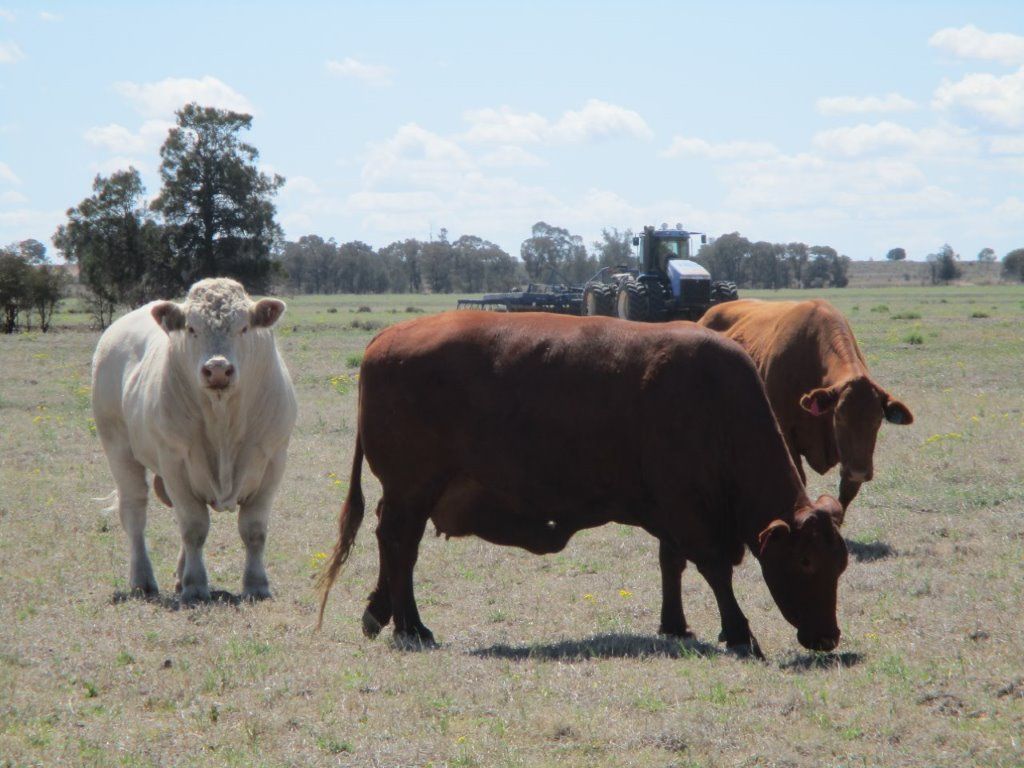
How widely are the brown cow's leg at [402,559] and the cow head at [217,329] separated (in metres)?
1.45

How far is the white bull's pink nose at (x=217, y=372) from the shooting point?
714cm

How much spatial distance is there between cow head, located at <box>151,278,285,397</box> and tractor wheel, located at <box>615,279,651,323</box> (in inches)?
713

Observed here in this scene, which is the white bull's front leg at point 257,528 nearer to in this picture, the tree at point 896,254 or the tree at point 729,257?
the tree at point 729,257

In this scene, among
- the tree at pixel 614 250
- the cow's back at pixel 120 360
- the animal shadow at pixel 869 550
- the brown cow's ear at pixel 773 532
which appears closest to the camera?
the brown cow's ear at pixel 773 532

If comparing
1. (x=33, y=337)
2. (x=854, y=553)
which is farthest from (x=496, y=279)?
(x=854, y=553)

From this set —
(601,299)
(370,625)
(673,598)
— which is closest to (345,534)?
(370,625)

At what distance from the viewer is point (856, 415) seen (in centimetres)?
853

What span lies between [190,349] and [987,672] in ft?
16.1

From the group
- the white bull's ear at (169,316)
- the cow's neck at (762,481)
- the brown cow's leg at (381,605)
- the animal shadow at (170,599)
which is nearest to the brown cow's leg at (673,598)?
the cow's neck at (762,481)

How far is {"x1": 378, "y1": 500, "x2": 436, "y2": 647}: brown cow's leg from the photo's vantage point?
647cm

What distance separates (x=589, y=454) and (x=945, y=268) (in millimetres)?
137178

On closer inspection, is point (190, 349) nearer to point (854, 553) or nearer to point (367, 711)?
point (367, 711)

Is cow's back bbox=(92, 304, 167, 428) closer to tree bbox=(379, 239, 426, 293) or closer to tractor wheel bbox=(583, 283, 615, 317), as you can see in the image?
tractor wheel bbox=(583, 283, 615, 317)

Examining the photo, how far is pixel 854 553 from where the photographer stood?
28.3 feet
